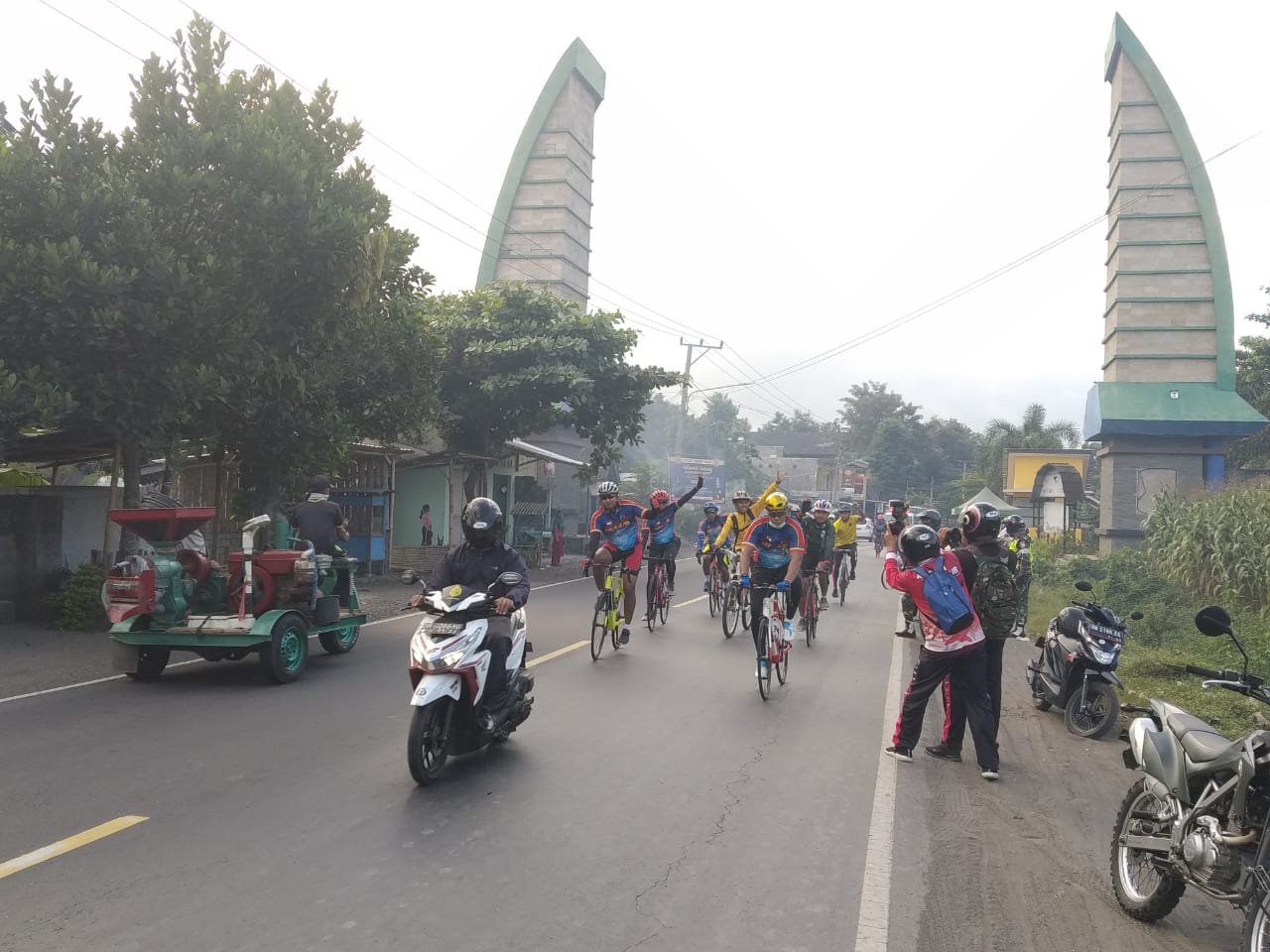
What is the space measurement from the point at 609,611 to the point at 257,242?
240 inches

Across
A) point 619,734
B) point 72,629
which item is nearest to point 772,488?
point 619,734

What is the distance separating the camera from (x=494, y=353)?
23828mm

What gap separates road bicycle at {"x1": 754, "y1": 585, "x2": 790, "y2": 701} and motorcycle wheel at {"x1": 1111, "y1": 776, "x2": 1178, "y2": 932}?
4319mm

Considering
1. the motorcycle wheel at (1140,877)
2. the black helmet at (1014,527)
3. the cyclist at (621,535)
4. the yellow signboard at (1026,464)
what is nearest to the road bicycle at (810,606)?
the cyclist at (621,535)

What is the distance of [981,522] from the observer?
7.17m

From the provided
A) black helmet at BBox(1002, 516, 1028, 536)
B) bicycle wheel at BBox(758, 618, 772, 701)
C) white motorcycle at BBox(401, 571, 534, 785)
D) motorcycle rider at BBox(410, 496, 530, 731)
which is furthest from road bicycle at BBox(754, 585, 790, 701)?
black helmet at BBox(1002, 516, 1028, 536)

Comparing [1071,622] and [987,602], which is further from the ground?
[987,602]

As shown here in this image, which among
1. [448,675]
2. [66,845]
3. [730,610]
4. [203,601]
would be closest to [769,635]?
[448,675]

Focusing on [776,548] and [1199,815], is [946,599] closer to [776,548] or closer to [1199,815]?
[1199,815]

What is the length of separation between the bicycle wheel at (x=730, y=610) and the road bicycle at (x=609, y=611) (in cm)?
208

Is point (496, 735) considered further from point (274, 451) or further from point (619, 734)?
point (274, 451)

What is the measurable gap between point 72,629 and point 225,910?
31.8ft

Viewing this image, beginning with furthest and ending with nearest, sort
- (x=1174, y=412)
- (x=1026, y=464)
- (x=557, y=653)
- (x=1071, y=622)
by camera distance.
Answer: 1. (x=1026, y=464)
2. (x=1174, y=412)
3. (x=557, y=653)
4. (x=1071, y=622)

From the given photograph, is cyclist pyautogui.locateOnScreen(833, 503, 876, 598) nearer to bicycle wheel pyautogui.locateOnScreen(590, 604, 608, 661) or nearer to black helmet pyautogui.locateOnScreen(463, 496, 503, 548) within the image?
bicycle wheel pyautogui.locateOnScreen(590, 604, 608, 661)
